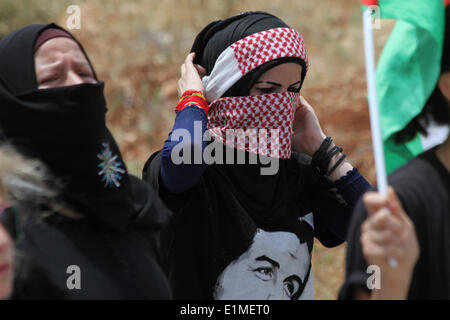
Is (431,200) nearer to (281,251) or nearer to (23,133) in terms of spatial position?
(281,251)

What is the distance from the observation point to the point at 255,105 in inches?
104

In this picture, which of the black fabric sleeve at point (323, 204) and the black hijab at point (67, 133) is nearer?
the black hijab at point (67, 133)

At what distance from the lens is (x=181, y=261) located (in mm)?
2570

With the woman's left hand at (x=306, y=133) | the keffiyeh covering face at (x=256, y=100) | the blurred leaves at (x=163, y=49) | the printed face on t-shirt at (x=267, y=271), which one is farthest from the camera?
the blurred leaves at (x=163, y=49)

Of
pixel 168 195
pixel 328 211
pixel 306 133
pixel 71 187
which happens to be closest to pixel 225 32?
pixel 306 133

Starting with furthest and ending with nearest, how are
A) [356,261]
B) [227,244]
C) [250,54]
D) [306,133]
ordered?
1. [306,133]
2. [250,54]
3. [227,244]
4. [356,261]

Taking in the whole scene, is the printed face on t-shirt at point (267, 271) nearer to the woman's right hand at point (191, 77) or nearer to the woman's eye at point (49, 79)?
the woman's right hand at point (191, 77)

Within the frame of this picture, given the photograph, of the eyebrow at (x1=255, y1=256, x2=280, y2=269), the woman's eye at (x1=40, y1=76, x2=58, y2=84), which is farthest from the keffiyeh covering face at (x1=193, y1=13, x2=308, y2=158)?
the woman's eye at (x1=40, y1=76, x2=58, y2=84)

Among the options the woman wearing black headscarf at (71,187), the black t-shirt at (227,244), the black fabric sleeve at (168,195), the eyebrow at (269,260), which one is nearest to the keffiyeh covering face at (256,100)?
the black t-shirt at (227,244)

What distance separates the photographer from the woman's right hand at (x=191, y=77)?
8.95ft

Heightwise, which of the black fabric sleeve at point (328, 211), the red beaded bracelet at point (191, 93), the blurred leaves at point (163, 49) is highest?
the blurred leaves at point (163, 49)

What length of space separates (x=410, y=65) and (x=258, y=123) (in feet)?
3.09

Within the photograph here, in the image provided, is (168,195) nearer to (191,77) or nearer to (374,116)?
(191,77)
